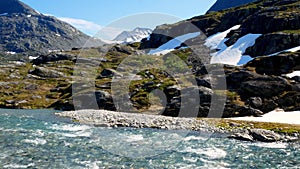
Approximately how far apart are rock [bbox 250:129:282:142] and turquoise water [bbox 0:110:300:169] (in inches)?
89.9

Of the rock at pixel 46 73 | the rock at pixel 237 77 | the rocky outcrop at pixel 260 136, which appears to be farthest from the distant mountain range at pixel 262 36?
the rock at pixel 46 73

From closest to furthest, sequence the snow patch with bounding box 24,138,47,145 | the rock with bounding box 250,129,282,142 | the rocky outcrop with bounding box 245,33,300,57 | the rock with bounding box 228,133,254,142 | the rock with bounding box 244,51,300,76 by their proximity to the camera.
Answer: the snow patch with bounding box 24,138,47,145 → the rock with bounding box 250,129,282,142 → the rock with bounding box 228,133,254,142 → the rock with bounding box 244,51,300,76 → the rocky outcrop with bounding box 245,33,300,57

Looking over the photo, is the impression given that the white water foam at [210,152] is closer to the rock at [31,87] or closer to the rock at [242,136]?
the rock at [242,136]

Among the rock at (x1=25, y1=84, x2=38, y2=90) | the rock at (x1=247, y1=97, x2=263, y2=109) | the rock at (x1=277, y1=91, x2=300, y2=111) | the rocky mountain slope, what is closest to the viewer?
the rock at (x1=277, y1=91, x2=300, y2=111)

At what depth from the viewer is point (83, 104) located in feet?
319

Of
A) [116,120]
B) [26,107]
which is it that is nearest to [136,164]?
[116,120]

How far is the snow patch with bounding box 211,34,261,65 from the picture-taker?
13829 cm

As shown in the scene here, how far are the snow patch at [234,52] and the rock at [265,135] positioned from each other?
89421 millimetres

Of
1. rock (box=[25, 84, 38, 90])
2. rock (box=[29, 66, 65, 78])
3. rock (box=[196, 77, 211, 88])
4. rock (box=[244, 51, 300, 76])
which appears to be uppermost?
rock (box=[244, 51, 300, 76])

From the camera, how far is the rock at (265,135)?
43.9 meters

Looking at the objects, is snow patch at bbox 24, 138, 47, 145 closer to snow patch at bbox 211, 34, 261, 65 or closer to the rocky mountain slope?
the rocky mountain slope

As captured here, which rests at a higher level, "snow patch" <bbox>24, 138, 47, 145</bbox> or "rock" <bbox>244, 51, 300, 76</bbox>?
"rock" <bbox>244, 51, 300, 76</bbox>

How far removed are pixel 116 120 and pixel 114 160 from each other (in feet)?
99.6

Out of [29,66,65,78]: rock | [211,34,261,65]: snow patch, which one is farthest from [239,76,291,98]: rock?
[29,66,65,78]: rock
